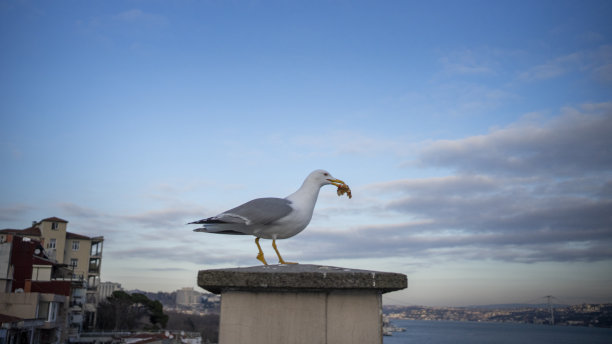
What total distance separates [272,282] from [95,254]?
59027mm

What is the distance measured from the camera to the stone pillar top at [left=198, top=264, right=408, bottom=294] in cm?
322

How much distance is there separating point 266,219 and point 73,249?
5635cm

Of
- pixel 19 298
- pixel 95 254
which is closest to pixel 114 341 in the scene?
pixel 19 298

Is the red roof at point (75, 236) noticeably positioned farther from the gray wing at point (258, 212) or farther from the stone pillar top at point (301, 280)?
the stone pillar top at point (301, 280)

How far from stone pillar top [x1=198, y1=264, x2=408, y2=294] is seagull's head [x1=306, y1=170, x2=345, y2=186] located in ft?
4.82

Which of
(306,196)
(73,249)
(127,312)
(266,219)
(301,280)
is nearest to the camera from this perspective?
(301,280)

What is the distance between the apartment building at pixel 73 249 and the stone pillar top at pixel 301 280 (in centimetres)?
5238

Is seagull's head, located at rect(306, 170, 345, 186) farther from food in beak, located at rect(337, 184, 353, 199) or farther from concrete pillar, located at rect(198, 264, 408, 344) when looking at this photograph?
concrete pillar, located at rect(198, 264, 408, 344)

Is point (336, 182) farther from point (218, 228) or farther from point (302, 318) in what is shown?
point (302, 318)

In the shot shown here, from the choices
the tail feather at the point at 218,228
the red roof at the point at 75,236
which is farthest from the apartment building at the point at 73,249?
the tail feather at the point at 218,228

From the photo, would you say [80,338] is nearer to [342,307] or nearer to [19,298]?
[19,298]

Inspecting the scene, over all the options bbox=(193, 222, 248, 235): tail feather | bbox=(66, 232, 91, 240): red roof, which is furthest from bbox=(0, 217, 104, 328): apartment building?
bbox=(193, 222, 248, 235): tail feather

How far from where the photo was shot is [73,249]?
173 feet

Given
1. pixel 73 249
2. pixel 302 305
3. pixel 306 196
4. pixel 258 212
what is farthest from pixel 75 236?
pixel 302 305
